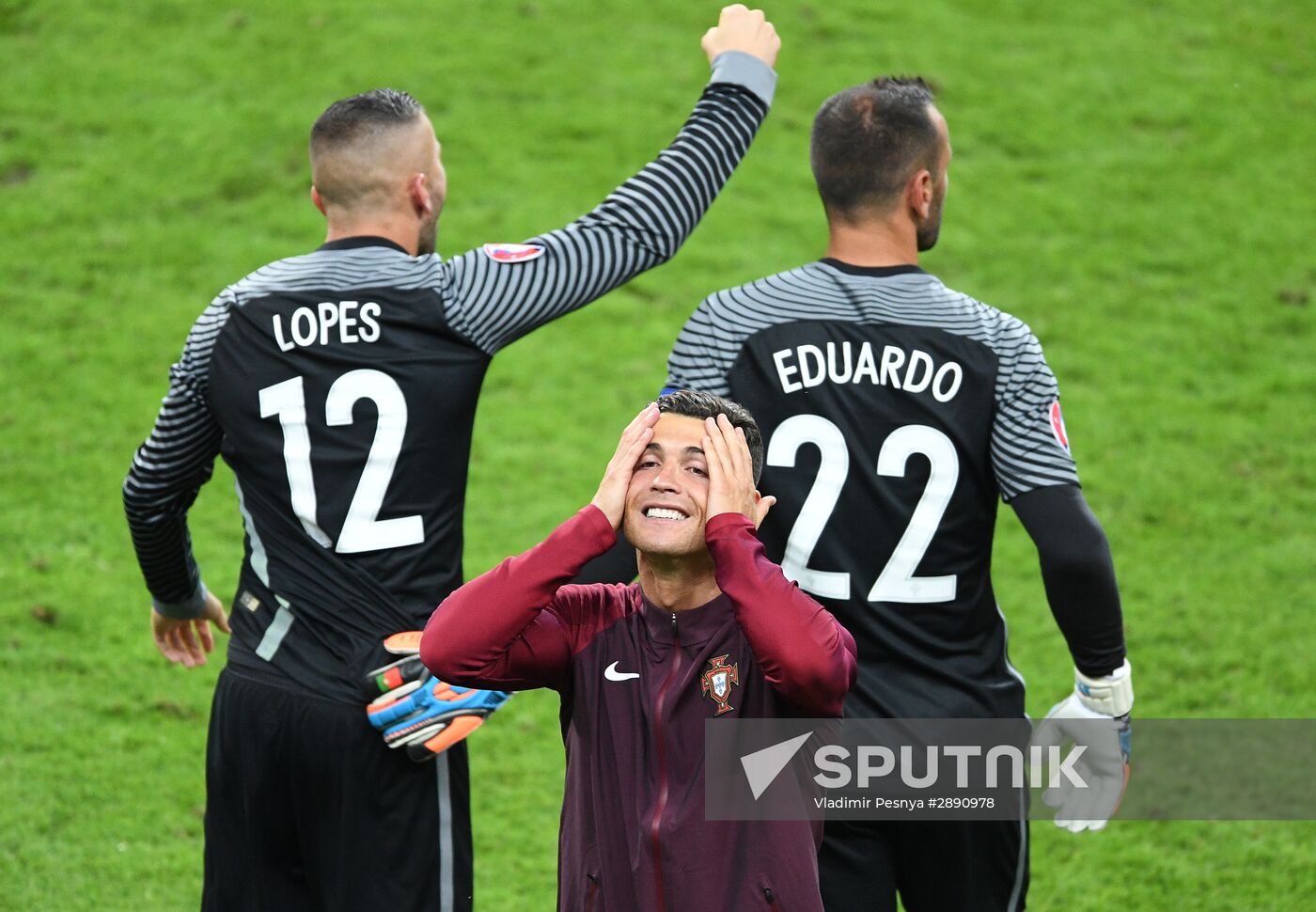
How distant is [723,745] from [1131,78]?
27.8 feet

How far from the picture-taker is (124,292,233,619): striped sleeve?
3.58 meters

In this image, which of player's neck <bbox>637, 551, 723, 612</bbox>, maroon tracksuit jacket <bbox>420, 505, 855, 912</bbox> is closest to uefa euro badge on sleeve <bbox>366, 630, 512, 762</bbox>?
maroon tracksuit jacket <bbox>420, 505, 855, 912</bbox>

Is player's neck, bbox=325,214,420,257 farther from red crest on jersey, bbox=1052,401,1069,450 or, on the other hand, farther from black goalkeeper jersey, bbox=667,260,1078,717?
red crest on jersey, bbox=1052,401,1069,450

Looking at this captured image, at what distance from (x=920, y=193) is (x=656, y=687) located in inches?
54.5

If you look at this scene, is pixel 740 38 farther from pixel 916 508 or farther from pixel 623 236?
pixel 916 508

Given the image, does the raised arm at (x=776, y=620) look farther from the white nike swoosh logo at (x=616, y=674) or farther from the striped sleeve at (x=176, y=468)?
the striped sleeve at (x=176, y=468)

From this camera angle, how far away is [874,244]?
11.5ft

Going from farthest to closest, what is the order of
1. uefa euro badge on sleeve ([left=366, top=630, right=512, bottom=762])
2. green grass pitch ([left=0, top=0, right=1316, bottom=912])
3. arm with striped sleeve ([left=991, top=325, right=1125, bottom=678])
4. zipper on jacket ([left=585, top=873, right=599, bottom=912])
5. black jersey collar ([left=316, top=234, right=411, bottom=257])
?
green grass pitch ([left=0, top=0, right=1316, bottom=912])
black jersey collar ([left=316, top=234, right=411, bottom=257])
uefa euro badge on sleeve ([left=366, top=630, right=512, bottom=762])
arm with striped sleeve ([left=991, top=325, right=1125, bottom=678])
zipper on jacket ([left=585, top=873, right=599, bottom=912])

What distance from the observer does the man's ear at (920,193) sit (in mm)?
3498

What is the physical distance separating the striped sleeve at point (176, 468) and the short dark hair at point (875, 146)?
1.40m

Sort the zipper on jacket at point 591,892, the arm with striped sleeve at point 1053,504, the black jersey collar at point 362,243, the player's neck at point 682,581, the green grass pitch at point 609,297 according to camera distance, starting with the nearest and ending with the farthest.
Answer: the zipper on jacket at point 591,892 → the player's neck at point 682,581 → the arm with striped sleeve at point 1053,504 → the black jersey collar at point 362,243 → the green grass pitch at point 609,297

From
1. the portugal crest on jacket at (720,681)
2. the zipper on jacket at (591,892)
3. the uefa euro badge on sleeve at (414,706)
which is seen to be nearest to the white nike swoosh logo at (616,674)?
the portugal crest on jacket at (720,681)

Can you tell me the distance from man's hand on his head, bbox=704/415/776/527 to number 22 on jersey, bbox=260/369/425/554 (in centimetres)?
93

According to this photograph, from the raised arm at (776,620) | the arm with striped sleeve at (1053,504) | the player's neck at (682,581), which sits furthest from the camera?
the arm with striped sleeve at (1053,504)
